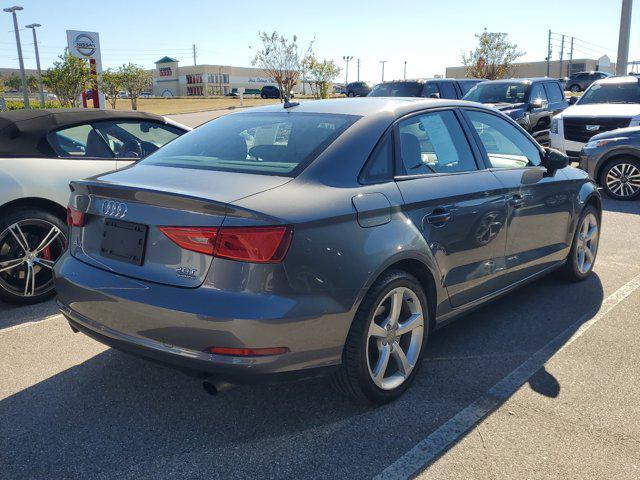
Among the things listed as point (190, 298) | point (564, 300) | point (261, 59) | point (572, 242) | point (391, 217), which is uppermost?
point (261, 59)

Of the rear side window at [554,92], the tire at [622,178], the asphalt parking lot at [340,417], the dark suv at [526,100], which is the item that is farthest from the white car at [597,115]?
the asphalt parking lot at [340,417]

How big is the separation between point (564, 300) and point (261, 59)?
31385 mm

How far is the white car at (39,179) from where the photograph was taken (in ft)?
15.6

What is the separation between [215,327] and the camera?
2623mm

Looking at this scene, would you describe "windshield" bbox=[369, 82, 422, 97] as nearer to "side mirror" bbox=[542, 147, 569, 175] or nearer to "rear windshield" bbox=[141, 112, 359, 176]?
"side mirror" bbox=[542, 147, 569, 175]

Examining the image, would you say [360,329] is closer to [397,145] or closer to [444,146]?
[397,145]

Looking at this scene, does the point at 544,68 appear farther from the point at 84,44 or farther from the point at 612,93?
the point at 612,93

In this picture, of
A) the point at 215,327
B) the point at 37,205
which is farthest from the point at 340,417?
the point at 37,205

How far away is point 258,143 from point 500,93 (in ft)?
41.9

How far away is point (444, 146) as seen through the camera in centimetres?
385

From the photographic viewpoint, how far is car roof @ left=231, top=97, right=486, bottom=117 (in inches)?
141

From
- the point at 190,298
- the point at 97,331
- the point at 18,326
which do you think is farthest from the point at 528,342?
the point at 18,326

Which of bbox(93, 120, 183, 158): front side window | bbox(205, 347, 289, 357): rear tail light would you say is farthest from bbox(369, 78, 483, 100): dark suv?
bbox(205, 347, 289, 357): rear tail light

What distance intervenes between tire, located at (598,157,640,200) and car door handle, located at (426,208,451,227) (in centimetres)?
733
